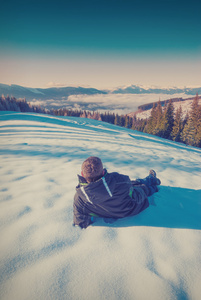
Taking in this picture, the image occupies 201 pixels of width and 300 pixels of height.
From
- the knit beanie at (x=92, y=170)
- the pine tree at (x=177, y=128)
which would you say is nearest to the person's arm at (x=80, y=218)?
the knit beanie at (x=92, y=170)

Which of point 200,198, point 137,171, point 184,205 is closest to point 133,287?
point 184,205

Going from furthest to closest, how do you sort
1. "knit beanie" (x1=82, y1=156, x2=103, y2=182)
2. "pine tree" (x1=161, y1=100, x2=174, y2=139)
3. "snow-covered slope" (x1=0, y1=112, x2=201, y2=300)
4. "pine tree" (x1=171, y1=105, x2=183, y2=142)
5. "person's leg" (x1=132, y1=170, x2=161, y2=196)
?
1. "pine tree" (x1=161, y1=100, x2=174, y2=139)
2. "pine tree" (x1=171, y1=105, x2=183, y2=142)
3. "person's leg" (x1=132, y1=170, x2=161, y2=196)
4. "knit beanie" (x1=82, y1=156, x2=103, y2=182)
5. "snow-covered slope" (x1=0, y1=112, x2=201, y2=300)

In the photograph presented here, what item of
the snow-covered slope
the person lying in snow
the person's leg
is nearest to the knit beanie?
the person lying in snow

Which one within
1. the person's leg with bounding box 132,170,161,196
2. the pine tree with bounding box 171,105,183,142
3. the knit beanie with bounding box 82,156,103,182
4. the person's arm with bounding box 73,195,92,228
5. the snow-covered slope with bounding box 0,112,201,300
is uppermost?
the knit beanie with bounding box 82,156,103,182

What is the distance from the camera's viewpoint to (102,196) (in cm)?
213

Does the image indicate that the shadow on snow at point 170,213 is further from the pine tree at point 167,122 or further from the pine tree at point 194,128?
the pine tree at point 167,122

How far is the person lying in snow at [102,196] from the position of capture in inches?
82.4

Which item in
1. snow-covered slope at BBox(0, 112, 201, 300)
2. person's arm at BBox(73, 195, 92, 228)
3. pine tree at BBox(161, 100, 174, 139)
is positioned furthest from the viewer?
pine tree at BBox(161, 100, 174, 139)

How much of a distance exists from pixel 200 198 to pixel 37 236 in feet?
11.1

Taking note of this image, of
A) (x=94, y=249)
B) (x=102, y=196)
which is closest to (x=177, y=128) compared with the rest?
(x=102, y=196)

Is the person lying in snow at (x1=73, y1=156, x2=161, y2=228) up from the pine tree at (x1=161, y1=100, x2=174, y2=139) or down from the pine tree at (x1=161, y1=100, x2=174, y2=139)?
up

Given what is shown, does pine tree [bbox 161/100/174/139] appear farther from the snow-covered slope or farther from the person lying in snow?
the person lying in snow

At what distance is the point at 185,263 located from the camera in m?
1.79

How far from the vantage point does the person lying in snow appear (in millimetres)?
2094
